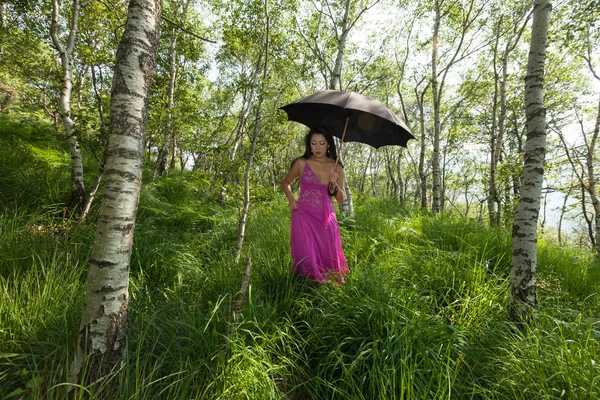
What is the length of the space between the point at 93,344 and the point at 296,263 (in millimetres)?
1884

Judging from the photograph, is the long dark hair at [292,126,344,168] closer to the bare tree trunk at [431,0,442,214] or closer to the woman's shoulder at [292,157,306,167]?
the woman's shoulder at [292,157,306,167]

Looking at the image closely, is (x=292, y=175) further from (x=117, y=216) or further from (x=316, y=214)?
(x=117, y=216)

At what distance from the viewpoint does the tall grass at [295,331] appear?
1.47 m

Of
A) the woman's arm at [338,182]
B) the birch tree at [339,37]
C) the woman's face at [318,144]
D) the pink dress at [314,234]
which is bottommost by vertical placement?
the pink dress at [314,234]

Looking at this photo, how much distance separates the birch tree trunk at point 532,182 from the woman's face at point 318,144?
2.09 m

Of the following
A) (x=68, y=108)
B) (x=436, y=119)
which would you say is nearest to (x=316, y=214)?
(x=68, y=108)

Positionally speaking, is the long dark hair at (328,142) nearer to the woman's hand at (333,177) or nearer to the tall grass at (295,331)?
the woman's hand at (333,177)

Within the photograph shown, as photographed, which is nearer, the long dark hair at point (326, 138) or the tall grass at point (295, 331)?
the tall grass at point (295, 331)

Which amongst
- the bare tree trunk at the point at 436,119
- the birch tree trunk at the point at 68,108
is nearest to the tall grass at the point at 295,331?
the birch tree trunk at the point at 68,108

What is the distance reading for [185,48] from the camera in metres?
7.01

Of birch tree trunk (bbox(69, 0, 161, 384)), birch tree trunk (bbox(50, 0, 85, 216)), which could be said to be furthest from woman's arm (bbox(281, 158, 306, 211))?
birch tree trunk (bbox(50, 0, 85, 216))

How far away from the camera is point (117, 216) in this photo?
1.47m

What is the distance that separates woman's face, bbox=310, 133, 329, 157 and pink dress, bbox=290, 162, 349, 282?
0.76 ft

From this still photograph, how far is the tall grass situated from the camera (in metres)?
1.47
